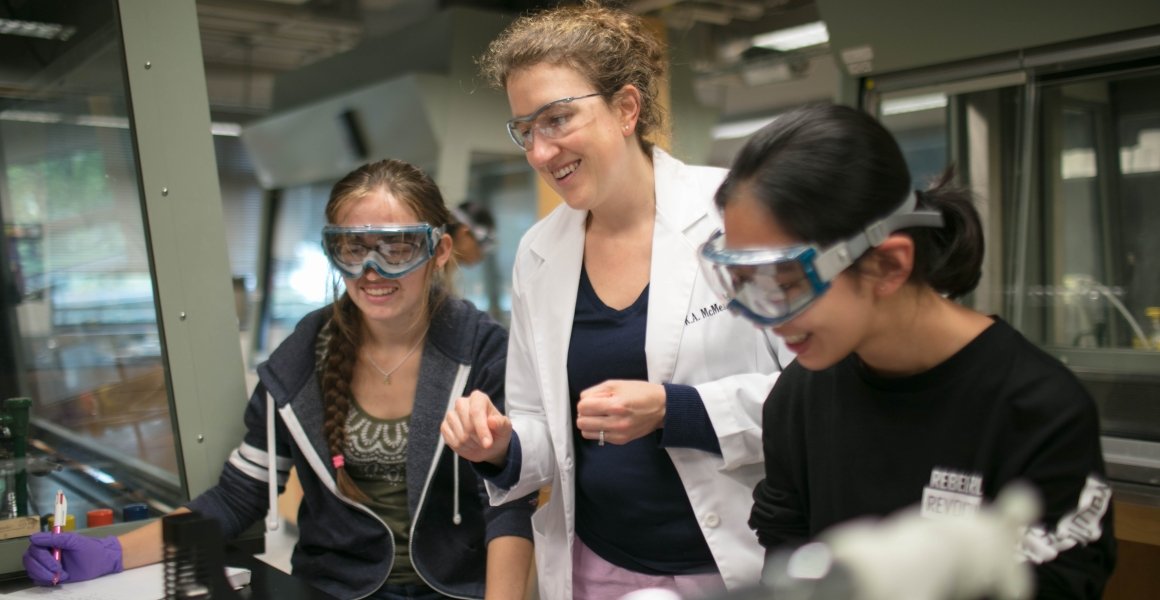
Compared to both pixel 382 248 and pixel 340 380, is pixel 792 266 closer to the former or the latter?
pixel 382 248

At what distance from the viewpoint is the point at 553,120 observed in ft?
5.61

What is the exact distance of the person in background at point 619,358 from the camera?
165cm

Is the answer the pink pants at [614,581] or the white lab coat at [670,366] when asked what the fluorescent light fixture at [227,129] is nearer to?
the white lab coat at [670,366]

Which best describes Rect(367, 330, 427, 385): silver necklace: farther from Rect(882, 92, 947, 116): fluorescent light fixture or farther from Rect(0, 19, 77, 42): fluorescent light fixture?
Rect(882, 92, 947, 116): fluorescent light fixture

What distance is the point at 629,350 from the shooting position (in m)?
1.71

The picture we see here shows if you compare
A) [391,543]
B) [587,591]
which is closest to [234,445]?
[391,543]

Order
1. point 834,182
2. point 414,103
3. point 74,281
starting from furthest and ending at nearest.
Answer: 1. point 414,103
2. point 74,281
3. point 834,182

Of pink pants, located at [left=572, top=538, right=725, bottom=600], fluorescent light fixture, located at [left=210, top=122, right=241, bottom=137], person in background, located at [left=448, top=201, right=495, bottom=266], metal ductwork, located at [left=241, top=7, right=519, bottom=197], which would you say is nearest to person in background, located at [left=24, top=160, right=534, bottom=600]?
pink pants, located at [left=572, top=538, right=725, bottom=600]

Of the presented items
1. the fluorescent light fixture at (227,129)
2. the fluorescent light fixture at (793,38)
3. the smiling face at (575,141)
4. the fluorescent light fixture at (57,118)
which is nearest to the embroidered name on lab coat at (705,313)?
the smiling face at (575,141)

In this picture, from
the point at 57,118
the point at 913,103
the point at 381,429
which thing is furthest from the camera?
the point at 913,103

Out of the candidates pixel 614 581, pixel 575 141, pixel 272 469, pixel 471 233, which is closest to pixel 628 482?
pixel 614 581

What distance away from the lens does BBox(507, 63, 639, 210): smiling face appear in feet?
5.55

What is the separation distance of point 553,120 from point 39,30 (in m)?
1.46

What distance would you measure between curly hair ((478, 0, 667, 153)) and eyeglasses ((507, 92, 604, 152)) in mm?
67
